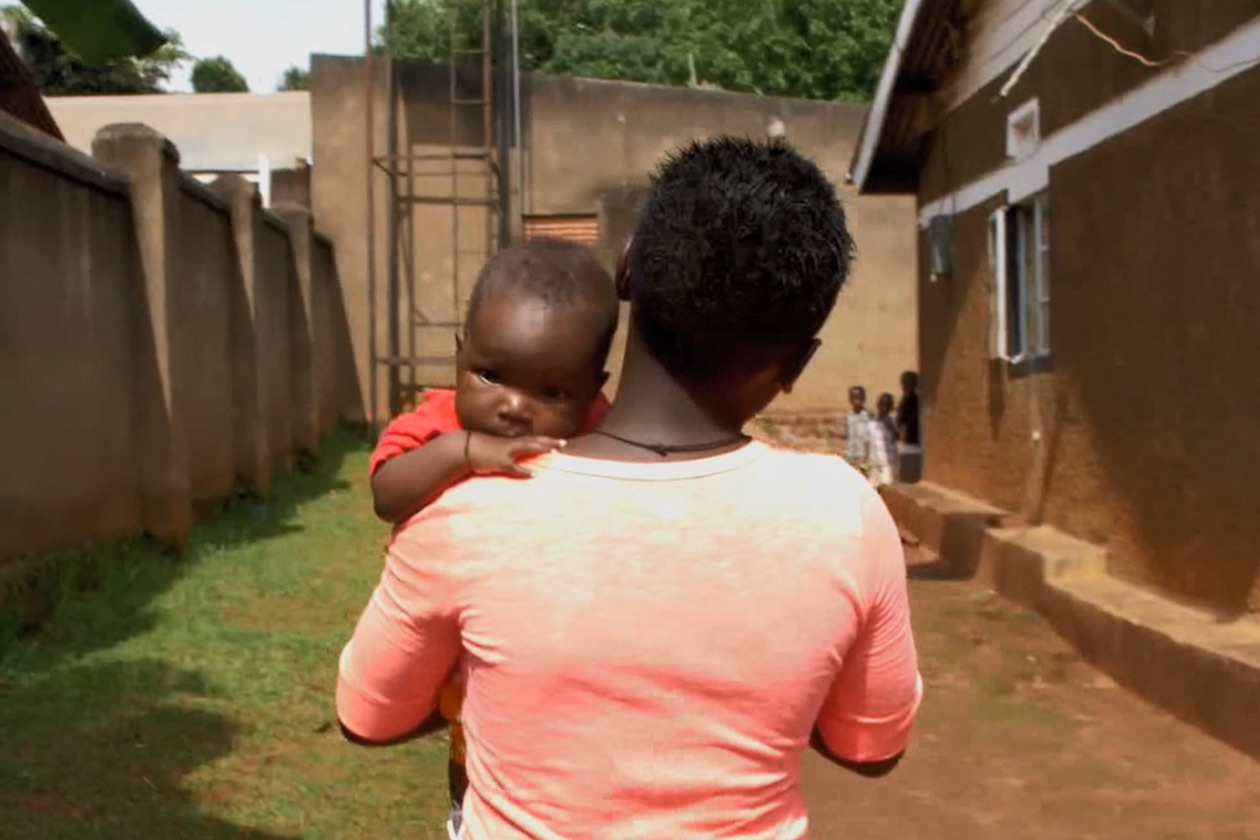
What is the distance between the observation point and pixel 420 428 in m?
2.24

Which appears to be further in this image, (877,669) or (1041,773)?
(1041,773)

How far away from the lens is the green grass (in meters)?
5.10

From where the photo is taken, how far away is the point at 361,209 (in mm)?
18297

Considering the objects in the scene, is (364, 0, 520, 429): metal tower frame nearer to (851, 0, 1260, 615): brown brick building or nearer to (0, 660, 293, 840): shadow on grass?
(851, 0, 1260, 615): brown brick building

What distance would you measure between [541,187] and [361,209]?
209 centimetres

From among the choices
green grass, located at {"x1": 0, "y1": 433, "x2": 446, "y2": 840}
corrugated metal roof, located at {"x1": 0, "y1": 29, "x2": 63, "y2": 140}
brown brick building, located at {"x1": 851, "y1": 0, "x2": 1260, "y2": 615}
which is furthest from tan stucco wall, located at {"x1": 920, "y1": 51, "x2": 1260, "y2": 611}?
corrugated metal roof, located at {"x1": 0, "y1": 29, "x2": 63, "y2": 140}

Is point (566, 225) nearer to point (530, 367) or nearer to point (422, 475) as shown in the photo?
point (530, 367)

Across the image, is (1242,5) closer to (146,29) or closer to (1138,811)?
(1138,811)

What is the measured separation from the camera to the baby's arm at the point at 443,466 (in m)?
1.69

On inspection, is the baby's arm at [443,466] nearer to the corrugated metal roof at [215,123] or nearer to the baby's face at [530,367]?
the baby's face at [530,367]

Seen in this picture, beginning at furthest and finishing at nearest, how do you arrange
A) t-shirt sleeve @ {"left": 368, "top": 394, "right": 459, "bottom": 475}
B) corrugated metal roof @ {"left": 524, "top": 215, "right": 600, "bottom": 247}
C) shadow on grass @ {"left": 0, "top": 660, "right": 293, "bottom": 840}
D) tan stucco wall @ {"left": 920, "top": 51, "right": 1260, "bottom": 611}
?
corrugated metal roof @ {"left": 524, "top": 215, "right": 600, "bottom": 247}
tan stucco wall @ {"left": 920, "top": 51, "right": 1260, "bottom": 611}
shadow on grass @ {"left": 0, "top": 660, "right": 293, "bottom": 840}
t-shirt sleeve @ {"left": 368, "top": 394, "right": 459, "bottom": 475}

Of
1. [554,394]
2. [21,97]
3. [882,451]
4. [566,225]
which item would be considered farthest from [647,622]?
[566,225]

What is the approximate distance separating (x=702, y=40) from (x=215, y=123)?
40.6ft

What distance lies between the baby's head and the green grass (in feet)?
10.8
